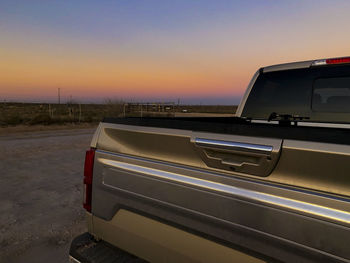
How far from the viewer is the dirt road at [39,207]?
3.11 meters

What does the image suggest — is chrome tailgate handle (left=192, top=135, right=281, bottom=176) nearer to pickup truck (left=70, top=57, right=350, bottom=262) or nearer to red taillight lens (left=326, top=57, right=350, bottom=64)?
pickup truck (left=70, top=57, right=350, bottom=262)

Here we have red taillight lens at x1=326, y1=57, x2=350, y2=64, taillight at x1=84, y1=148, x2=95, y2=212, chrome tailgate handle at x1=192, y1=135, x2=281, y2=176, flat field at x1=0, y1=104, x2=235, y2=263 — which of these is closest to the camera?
chrome tailgate handle at x1=192, y1=135, x2=281, y2=176

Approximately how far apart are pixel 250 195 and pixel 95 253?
119cm

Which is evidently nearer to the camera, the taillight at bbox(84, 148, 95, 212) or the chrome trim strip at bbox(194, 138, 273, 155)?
the chrome trim strip at bbox(194, 138, 273, 155)

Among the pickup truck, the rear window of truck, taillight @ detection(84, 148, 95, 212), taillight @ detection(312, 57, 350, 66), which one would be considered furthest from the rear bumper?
taillight @ detection(312, 57, 350, 66)

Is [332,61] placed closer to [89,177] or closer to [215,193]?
[215,193]

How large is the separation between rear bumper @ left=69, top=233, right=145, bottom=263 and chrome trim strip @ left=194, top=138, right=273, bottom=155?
0.89 m

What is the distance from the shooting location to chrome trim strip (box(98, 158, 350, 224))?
1017 millimetres

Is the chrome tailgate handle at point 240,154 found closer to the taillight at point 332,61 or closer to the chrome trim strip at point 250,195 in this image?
the chrome trim strip at point 250,195

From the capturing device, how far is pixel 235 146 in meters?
1.30

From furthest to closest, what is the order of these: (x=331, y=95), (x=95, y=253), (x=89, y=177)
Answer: (x=331, y=95), (x=89, y=177), (x=95, y=253)

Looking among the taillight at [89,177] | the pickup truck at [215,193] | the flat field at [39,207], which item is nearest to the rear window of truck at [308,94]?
the pickup truck at [215,193]

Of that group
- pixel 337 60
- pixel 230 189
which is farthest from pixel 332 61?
pixel 230 189

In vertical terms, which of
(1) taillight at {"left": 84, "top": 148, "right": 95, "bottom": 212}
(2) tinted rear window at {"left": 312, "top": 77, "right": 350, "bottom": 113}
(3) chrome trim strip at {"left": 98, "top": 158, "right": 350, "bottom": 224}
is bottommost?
(1) taillight at {"left": 84, "top": 148, "right": 95, "bottom": 212}
